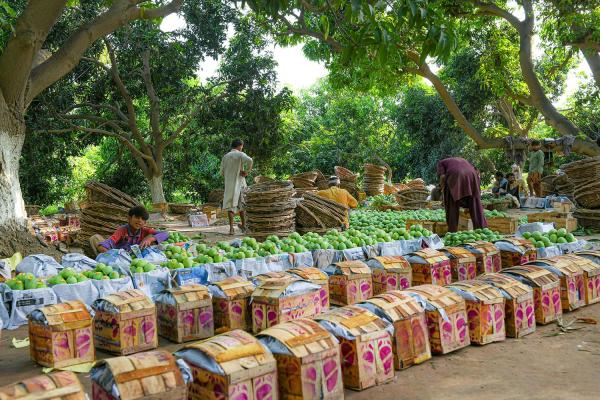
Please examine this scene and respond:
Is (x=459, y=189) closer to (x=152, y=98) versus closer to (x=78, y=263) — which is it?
(x=78, y=263)

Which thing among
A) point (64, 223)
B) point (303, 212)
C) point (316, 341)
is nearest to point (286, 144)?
point (64, 223)

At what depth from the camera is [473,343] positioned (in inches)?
154

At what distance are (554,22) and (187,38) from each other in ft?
31.7

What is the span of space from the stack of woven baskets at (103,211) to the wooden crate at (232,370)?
5.77 meters

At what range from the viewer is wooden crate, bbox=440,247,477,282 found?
18.0 ft

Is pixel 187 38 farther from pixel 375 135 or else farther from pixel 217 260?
pixel 375 135

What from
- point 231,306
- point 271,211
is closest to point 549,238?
point 271,211

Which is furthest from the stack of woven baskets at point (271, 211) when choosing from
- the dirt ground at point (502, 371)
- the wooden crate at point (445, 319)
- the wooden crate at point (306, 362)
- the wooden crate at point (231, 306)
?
the wooden crate at point (306, 362)

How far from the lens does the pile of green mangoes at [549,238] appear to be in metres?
6.30

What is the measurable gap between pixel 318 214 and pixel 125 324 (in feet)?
17.1

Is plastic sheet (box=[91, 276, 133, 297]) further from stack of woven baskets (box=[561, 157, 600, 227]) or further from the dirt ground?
stack of woven baskets (box=[561, 157, 600, 227])

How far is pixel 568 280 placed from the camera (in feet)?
15.4

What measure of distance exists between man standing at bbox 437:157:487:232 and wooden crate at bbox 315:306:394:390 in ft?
17.2

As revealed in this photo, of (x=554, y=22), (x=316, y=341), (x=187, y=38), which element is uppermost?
(x=187, y=38)
